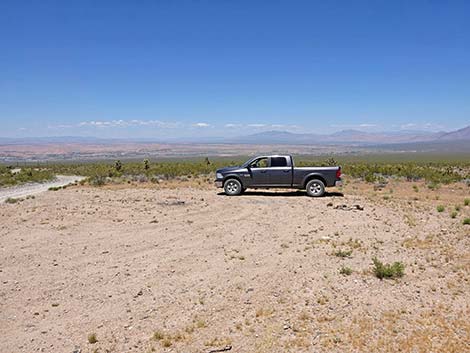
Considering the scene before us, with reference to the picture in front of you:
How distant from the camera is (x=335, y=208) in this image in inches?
559

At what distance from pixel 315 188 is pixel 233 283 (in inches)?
Result: 423

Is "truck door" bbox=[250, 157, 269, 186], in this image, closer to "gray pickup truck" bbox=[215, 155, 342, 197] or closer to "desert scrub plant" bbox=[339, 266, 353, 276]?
"gray pickup truck" bbox=[215, 155, 342, 197]

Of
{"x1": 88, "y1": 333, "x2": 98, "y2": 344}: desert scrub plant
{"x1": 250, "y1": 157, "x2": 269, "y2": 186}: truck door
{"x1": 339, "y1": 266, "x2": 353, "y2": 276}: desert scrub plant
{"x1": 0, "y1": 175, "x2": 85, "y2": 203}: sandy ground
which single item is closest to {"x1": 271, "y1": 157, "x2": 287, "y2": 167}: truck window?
{"x1": 250, "y1": 157, "x2": 269, "y2": 186}: truck door

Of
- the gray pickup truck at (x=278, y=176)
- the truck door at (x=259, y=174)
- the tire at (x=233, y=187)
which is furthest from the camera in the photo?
the tire at (x=233, y=187)

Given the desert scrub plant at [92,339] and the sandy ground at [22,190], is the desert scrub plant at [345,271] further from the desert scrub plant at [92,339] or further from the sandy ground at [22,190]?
the sandy ground at [22,190]

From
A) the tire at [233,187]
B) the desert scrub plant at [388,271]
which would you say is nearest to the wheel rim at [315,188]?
the tire at [233,187]

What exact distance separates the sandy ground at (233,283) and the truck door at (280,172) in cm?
398

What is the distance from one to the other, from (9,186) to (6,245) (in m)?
22.7

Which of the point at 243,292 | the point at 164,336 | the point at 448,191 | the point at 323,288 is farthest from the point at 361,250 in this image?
the point at 448,191

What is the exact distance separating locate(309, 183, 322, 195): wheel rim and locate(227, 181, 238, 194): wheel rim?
10.6 ft

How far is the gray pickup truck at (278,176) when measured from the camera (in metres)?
17.1

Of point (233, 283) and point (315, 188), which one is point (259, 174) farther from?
point (233, 283)

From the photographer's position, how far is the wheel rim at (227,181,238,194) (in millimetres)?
17703

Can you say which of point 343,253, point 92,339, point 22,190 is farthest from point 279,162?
point 22,190
